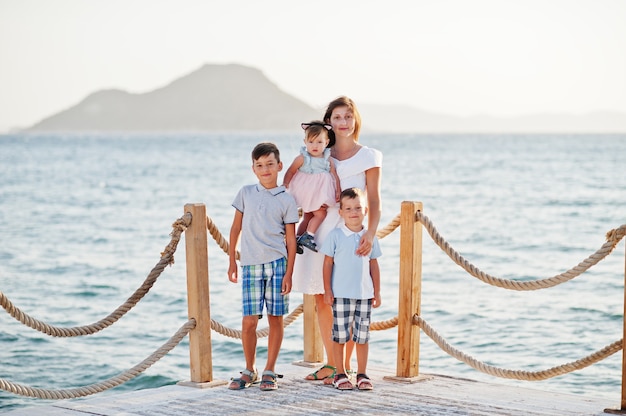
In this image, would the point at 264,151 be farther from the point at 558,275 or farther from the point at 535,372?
the point at 535,372

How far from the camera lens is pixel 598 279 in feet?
50.9

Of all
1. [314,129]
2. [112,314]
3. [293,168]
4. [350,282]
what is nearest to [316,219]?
[293,168]

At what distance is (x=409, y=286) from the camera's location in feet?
20.2

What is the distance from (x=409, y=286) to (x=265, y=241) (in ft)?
3.36

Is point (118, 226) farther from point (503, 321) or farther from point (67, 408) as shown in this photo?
point (67, 408)

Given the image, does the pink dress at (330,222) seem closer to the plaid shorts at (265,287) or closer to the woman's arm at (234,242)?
the plaid shorts at (265,287)

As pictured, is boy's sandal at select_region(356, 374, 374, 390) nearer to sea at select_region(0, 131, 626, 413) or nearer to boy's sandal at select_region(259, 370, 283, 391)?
boy's sandal at select_region(259, 370, 283, 391)

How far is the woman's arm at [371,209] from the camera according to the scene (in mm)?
5762

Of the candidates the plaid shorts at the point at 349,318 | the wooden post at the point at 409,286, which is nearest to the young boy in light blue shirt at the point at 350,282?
the plaid shorts at the point at 349,318

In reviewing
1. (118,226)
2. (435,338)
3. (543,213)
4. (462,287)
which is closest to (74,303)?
(462,287)

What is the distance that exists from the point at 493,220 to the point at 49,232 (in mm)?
12035

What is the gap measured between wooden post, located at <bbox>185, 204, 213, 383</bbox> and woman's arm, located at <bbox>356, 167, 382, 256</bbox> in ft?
3.33

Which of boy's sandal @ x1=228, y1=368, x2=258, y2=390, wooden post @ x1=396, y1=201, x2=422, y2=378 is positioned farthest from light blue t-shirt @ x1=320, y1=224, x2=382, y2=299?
boy's sandal @ x1=228, y1=368, x2=258, y2=390

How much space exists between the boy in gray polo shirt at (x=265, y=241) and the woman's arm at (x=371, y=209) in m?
0.43
